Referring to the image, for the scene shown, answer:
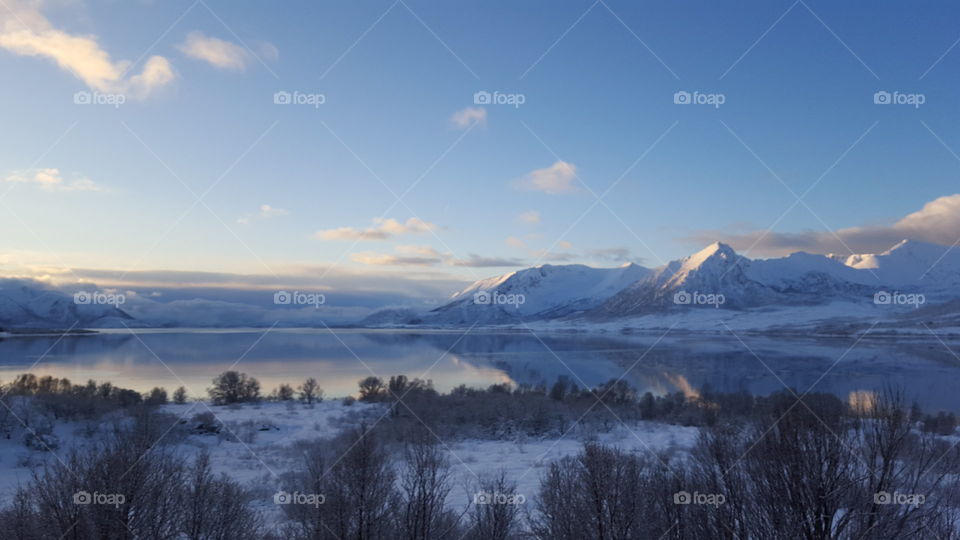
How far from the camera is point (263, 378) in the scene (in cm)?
5847

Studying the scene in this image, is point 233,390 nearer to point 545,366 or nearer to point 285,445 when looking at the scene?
point 285,445

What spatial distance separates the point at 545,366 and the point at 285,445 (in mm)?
47047

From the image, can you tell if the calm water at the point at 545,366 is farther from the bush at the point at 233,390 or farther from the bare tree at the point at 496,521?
the bare tree at the point at 496,521

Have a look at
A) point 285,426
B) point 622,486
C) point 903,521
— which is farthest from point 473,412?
point 903,521

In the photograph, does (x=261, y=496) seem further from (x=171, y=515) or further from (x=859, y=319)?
(x=859, y=319)

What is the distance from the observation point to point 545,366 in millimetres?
75000

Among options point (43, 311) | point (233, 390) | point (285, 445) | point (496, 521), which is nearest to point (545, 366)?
point (233, 390)

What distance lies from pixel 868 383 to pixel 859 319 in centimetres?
11960

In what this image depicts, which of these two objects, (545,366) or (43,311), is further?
(43,311)

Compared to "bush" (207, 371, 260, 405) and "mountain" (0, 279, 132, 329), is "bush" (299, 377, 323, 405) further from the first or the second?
"mountain" (0, 279, 132, 329)

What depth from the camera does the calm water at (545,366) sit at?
2172 inches

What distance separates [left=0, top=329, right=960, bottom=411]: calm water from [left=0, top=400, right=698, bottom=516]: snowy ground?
12.4 meters

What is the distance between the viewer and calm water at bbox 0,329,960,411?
55156 millimetres

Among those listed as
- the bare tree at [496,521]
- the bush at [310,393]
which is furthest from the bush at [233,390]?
the bare tree at [496,521]
